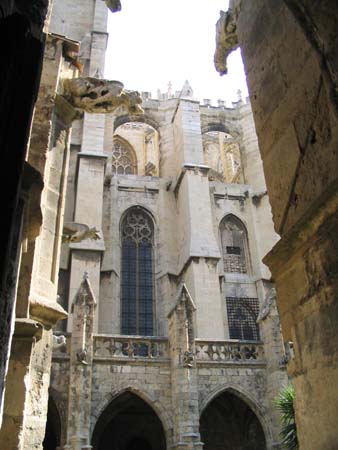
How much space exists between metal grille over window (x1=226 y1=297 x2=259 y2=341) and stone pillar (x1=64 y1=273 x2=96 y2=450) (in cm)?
743

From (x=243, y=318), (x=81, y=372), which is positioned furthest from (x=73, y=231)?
(x=243, y=318)

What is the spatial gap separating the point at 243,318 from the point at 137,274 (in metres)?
4.32

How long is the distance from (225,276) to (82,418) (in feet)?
30.8

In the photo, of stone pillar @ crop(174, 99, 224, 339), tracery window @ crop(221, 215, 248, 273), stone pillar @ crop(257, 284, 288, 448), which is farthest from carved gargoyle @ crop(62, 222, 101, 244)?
tracery window @ crop(221, 215, 248, 273)

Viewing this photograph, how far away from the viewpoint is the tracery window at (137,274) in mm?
16750

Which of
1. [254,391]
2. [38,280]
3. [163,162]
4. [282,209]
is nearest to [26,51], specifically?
[282,209]

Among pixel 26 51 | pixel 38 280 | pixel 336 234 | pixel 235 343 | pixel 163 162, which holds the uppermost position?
pixel 163 162

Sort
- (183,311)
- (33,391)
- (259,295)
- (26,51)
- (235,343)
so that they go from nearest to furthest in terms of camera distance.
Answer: (26,51)
(33,391)
(183,311)
(235,343)
(259,295)

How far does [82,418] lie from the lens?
34.0ft

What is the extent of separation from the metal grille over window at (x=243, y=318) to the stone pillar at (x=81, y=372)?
743 cm

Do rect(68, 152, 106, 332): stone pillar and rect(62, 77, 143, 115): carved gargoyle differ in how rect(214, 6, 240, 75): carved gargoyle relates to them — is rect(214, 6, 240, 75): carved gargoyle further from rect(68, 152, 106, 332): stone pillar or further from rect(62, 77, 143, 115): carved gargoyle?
rect(68, 152, 106, 332): stone pillar

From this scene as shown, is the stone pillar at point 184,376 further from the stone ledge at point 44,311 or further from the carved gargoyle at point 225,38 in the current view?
the carved gargoyle at point 225,38

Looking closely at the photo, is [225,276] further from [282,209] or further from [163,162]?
[282,209]

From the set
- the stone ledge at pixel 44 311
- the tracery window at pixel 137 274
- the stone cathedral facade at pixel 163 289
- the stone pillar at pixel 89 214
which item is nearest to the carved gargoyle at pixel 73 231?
the stone cathedral facade at pixel 163 289
